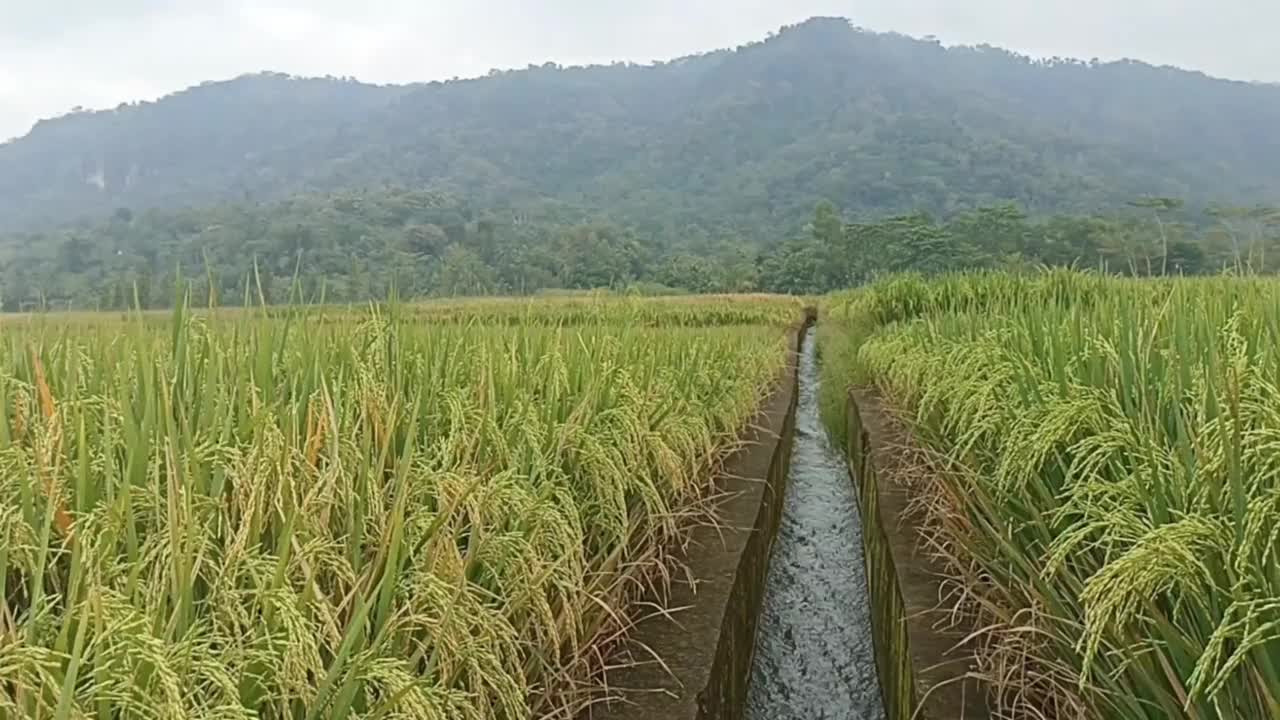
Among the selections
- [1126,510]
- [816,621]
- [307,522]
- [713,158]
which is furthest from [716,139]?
[307,522]

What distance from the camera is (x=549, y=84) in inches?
5930

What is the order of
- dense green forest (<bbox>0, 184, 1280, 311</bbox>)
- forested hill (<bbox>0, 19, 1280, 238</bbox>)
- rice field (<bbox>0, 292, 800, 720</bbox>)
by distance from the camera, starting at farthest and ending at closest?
1. forested hill (<bbox>0, 19, 1280, 238</bbox>)
2. dense green forest (<bbox>0, 184, 1280, 311</bbox>)
3. rice field (<bbox>0, 292, 800, 720</bbox>)

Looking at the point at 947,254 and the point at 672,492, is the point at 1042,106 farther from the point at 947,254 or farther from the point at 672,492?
the point at 672,492

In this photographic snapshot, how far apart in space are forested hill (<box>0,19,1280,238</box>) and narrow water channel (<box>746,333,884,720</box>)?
191 feet

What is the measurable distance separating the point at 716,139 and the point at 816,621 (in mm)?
109036

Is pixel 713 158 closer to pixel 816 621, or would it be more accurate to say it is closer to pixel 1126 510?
pixel 816 621

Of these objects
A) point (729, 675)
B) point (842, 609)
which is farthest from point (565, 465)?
point (842, 609)

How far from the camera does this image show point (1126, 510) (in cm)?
145

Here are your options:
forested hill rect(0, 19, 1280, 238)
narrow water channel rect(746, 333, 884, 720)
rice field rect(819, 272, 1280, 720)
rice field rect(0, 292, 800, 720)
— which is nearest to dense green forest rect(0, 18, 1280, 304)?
forested hill rect(0, 19, 1280, 238)

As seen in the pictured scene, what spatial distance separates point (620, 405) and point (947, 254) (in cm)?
3885

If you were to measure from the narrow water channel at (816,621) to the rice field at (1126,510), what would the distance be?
764mm

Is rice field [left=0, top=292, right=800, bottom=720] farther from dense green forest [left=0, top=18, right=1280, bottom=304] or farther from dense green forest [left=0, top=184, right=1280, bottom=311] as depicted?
dense green forest [left=0, top=18, right=1280, bottom=304]

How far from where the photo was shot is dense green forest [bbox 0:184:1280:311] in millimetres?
3084

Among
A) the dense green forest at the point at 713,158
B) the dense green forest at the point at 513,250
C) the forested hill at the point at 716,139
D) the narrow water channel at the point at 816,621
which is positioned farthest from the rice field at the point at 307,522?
the forested hill at the point at 716,139
